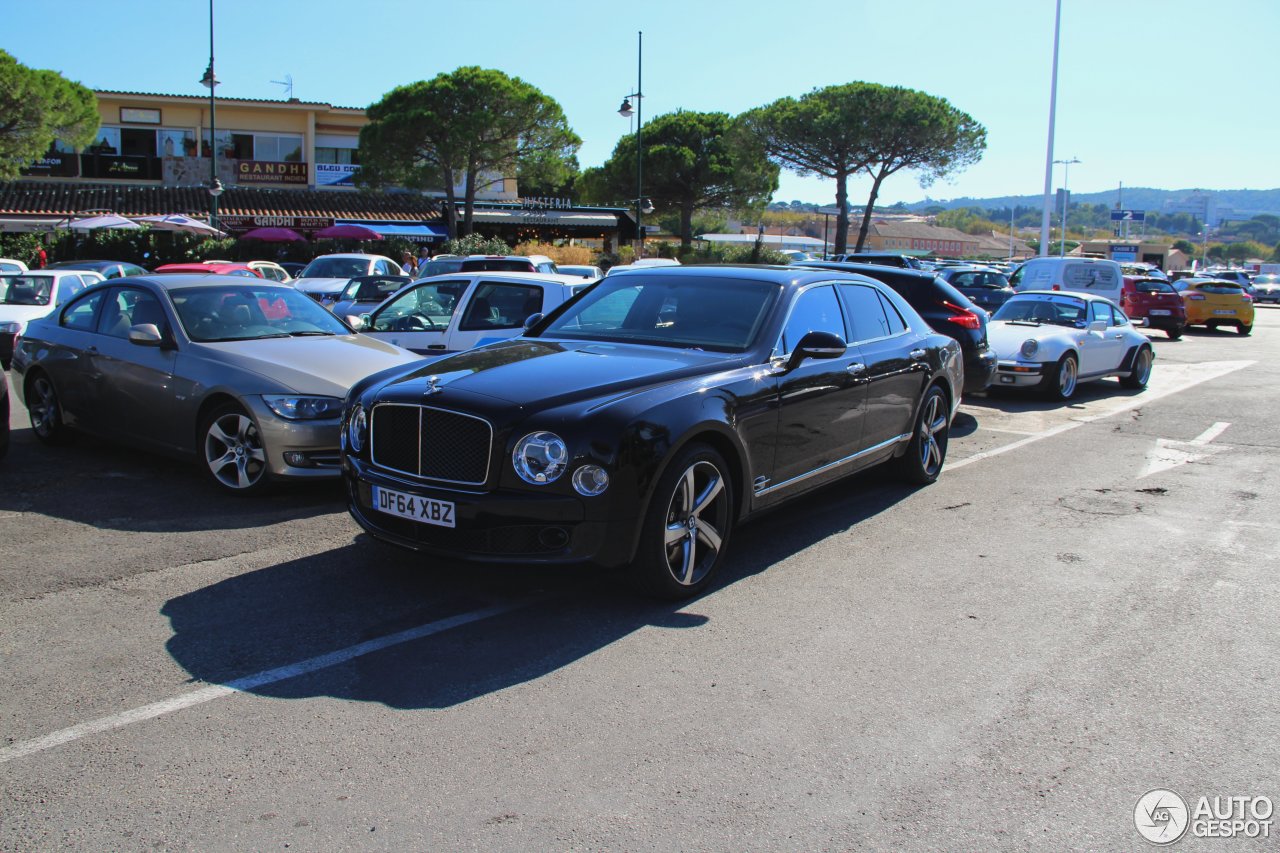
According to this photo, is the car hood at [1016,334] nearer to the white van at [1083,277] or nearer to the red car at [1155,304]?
the white van at [1083,277]

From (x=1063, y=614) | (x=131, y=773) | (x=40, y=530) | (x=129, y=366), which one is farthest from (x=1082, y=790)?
(x=129, y=366)

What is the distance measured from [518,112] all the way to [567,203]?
21.3ft

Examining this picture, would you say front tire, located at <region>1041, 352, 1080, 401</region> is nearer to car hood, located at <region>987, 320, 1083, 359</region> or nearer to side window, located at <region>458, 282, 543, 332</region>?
car hood, located at <region>987, 320, 1083, 359</region>

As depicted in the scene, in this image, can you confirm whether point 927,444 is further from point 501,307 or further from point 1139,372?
point 1139,372

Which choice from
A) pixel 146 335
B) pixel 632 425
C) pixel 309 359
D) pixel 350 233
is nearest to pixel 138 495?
pixel 146 335

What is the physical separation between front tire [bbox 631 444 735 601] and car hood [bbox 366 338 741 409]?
452mm

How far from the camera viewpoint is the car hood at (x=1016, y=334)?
12.7m

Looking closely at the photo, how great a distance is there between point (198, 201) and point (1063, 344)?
34.5m

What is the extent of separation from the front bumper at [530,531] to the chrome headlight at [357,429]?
694 millimetres

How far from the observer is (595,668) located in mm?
4176

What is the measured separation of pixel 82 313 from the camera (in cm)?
826

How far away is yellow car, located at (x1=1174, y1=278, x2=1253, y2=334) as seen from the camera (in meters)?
27.1

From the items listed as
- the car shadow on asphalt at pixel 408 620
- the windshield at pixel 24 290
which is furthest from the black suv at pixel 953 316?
the windshield at pixel 24 290

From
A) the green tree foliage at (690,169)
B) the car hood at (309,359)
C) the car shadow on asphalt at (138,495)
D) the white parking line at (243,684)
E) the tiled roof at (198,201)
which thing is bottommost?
the white parking line at (243,684)
